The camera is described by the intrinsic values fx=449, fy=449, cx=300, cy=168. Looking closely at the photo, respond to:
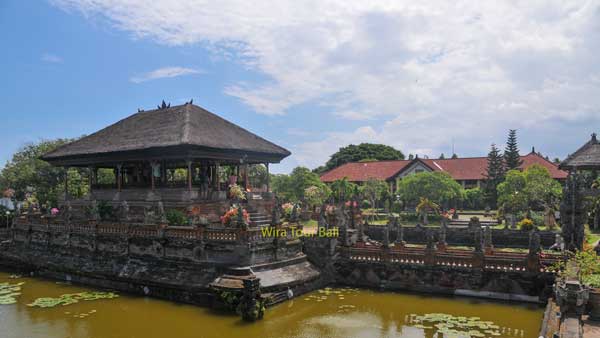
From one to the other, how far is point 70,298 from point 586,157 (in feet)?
103

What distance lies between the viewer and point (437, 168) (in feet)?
185

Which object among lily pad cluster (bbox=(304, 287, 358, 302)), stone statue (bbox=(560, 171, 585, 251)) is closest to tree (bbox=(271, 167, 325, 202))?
lily pad cluster (bbox=(304, 287, 358, 302))

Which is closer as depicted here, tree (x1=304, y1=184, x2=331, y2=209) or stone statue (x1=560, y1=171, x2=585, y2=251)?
stone statue (x1=560, y1=171, x2=585, y2=251)

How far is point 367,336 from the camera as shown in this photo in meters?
13.2

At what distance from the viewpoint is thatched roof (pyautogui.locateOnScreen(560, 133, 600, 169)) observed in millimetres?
29328

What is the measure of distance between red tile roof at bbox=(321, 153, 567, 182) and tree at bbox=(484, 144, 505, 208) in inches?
89.5

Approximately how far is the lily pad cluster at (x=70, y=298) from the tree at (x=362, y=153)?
6178 cm

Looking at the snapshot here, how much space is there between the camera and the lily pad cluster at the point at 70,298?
55.4 ft

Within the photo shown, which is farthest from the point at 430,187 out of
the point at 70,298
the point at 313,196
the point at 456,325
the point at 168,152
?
the point at 70,298

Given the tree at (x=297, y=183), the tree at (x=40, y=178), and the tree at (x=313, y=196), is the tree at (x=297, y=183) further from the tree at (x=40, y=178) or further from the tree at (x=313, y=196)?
the tree at (x=40, y=178)

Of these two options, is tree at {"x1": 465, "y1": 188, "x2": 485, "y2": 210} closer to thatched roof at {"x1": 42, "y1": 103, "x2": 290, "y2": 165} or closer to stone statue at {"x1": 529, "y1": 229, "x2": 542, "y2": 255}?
thatched roof at {"x1": 42, "y1": 103, "x2": 290, "y2": 165}

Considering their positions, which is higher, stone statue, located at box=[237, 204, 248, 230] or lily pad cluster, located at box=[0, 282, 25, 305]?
stone statue, located at box=[237, 204, 248, 230]

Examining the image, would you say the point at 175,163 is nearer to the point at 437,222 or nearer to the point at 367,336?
the point at 367,336

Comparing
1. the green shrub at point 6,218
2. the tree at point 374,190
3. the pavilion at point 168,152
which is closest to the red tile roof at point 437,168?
the tree at point 374,190
